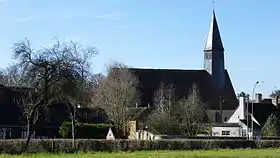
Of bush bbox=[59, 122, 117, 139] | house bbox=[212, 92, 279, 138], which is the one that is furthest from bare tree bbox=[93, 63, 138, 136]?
house bbox=[212, 92, 279, 138]

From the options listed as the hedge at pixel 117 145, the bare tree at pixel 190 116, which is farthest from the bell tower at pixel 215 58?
the hedge at pixel 117 145

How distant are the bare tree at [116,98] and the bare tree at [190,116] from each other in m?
7.08

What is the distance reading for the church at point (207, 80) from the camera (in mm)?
123625

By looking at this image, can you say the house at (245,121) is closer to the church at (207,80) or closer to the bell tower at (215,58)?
the church at (207,80)

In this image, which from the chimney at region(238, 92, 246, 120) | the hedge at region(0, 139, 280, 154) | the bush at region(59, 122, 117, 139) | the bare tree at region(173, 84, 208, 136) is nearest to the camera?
the hedge at region(0, 139, 280, 154)

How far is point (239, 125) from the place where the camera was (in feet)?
311

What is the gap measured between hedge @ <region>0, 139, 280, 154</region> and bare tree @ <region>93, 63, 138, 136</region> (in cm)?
2058

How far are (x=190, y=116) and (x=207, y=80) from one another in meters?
46.0

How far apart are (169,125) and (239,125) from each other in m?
17.5

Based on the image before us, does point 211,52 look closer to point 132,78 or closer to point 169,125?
point 132,78

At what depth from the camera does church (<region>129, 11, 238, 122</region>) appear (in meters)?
124

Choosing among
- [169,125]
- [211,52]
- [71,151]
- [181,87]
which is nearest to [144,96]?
[181,87]

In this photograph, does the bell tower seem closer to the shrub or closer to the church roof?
the church roof

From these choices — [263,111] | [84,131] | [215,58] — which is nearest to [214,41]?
[215,58]
